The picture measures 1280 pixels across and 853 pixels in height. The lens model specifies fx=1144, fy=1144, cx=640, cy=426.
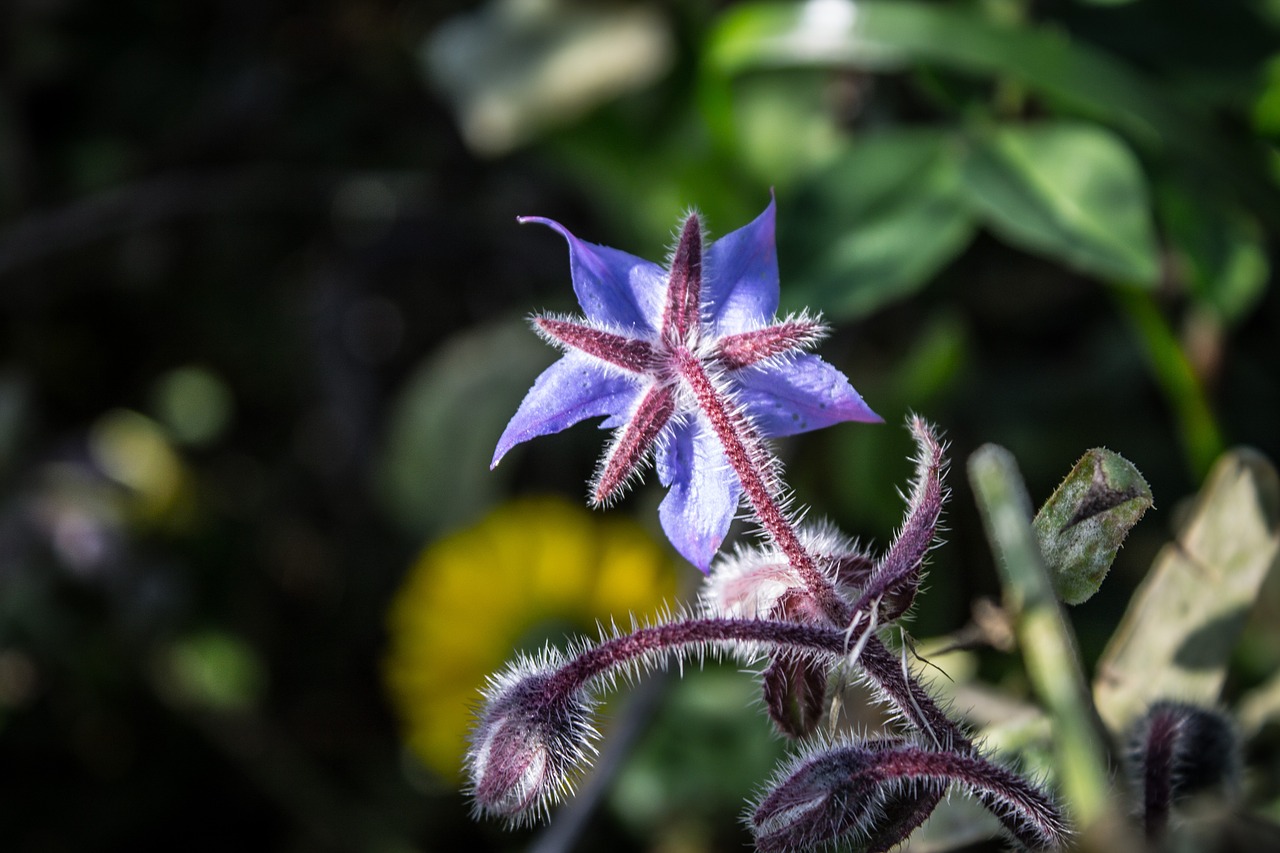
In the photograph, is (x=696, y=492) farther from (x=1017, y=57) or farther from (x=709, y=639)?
(x=1017, y=57)

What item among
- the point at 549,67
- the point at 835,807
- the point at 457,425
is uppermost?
the point at 549,67

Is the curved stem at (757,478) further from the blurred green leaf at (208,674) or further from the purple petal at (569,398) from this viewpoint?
the blurred green leaf at (208,674)

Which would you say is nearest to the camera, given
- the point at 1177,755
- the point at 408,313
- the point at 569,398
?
the point at 569,398

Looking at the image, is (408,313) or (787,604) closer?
(787,604)

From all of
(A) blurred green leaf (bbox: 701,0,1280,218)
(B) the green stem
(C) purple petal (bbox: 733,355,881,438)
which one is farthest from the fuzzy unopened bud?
(A) blurred green leaf (bbox: 701,0,1280,218)

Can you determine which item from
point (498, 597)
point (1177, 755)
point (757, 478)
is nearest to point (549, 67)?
point (498, 597)

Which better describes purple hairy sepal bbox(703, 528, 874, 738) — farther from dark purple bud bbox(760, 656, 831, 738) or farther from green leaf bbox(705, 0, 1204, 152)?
green leaf bbox(705, 0, 1204, 152)

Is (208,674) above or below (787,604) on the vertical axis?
above

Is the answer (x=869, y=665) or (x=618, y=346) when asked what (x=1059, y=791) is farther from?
(x=618, y=346)
